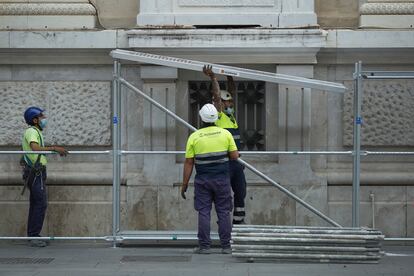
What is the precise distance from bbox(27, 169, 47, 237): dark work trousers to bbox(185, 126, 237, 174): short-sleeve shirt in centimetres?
222

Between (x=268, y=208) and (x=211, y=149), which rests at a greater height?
(x=211, y=149)

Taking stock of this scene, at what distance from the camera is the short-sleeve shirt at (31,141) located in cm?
1137

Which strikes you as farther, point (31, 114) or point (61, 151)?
point (31, 114)

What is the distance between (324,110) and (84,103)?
3272 millimetres

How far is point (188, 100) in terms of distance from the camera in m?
12.2

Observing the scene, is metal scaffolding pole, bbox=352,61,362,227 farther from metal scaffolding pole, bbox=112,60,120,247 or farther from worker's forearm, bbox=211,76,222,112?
metal scaffolding pole, bbox=112,60,120,247

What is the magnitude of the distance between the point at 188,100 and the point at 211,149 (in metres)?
2.10

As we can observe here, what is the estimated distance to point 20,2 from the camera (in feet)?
40.1

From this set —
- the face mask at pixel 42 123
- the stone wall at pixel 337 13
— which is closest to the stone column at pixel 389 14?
the stone wall at pixel 337 13

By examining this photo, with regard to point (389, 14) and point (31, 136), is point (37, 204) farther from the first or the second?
point (389, 14)

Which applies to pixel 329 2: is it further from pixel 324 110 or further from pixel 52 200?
pixel 52 200

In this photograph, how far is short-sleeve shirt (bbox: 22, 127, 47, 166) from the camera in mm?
11367

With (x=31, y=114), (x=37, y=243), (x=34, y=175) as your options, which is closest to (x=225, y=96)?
(x=31, y=114)

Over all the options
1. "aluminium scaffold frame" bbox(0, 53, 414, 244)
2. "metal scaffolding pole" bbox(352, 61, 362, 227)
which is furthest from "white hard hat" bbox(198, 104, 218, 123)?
"metal scaffolding pole" bbox(352, 61, 362, 227)
